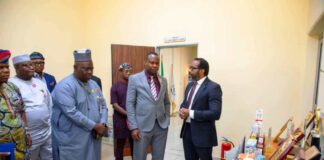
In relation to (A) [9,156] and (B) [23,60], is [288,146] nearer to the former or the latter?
(A) [9,156]

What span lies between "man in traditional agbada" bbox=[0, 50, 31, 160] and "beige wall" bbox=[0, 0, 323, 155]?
176 cm

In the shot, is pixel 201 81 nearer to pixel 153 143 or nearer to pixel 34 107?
pixel 153 143

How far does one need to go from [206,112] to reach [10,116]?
1.52 meters

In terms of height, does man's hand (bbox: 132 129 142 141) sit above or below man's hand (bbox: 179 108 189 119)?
below

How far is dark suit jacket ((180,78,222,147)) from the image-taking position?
1902 mm

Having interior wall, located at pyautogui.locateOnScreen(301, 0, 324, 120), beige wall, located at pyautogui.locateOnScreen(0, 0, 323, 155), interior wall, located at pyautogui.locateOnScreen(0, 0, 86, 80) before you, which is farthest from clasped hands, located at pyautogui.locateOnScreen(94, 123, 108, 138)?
interior wall, located at pyautogui.locateOnScreen(301, 0, 324, 120)

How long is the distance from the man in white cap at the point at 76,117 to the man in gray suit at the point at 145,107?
1.11 ft

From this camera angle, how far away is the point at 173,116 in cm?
630

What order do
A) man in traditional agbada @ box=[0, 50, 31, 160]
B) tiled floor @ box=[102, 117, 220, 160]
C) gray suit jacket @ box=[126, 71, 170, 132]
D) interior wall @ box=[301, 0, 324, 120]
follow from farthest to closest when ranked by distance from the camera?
1. tiled floor @ box=[102, 117, 220, 160]
2. interior wall @ box=[301, 0, 324, 120]
3. gray suit jacket @ box=[126, 71, 170, 132]
4. man in traditional agbada @ box=[0, 50, 31, 160]

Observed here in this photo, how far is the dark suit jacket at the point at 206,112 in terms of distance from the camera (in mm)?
1902

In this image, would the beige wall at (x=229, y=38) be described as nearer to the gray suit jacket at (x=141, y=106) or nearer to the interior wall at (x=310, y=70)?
the interior wall at (x=310, y=70)

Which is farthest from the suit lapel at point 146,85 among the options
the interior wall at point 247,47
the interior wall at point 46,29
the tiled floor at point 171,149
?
the interior wall at point 46,29

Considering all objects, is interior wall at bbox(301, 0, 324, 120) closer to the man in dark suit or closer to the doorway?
the man in dark suit

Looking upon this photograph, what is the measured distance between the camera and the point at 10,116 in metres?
1.49
